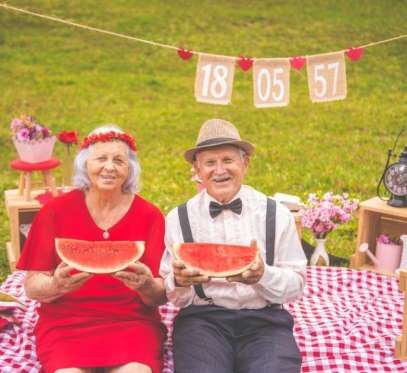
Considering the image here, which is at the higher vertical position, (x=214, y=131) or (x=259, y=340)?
(x=214, y=131)

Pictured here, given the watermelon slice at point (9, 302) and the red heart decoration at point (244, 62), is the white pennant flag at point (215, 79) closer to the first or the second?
the red heart decoration at point (244, 62)

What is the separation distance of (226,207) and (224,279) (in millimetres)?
382

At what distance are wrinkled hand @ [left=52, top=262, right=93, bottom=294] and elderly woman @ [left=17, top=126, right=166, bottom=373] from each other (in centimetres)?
3

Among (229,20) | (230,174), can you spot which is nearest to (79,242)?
(230,174)

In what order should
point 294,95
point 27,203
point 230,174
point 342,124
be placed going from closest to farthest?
point 230,174 < point 27,203 < point 342,124 < point 294,95

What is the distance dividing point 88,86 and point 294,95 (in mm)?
3754

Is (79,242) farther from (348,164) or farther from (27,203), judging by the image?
(348,164)

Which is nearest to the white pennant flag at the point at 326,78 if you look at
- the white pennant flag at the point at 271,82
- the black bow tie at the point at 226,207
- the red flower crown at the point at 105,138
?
the white pennant flag at the point at 271,82

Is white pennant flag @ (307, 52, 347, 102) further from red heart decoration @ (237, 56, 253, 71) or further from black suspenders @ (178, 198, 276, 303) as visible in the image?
black suspenders @ (178, 198, 276, 303)

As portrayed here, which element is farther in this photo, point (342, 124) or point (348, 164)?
point (342, 124)

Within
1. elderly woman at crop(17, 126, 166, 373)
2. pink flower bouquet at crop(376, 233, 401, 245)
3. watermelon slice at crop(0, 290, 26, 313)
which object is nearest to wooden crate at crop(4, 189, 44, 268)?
watermelon slice at crop(0, 290, 26, 313)

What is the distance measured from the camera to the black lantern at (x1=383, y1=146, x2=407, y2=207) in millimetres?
5543

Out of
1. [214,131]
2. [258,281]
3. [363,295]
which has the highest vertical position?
[214,131]

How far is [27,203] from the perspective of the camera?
18.8 ft
